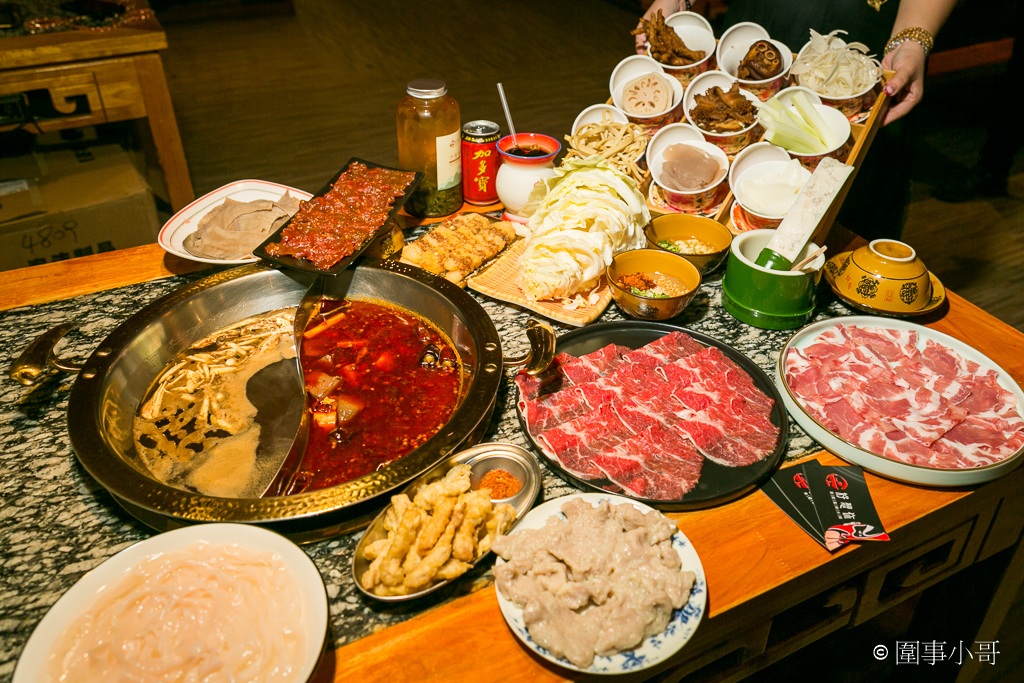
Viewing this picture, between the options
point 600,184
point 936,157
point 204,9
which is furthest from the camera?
point 204,9

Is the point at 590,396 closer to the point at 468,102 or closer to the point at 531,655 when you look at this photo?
the point at 531,655

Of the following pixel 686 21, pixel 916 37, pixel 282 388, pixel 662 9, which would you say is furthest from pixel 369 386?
pixel 916 37

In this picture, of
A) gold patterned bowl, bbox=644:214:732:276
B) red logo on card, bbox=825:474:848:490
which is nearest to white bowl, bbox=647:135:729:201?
gold patterned bowl, bbox=644:214:732:276

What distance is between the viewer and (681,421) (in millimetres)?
1947

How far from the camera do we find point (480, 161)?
9.81 feet

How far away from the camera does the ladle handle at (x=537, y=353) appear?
6.21ft

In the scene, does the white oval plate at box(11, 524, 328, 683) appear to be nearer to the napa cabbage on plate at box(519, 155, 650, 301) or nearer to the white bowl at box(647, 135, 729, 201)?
the napa cabbage on plate at box(519, 155, 650, 301)

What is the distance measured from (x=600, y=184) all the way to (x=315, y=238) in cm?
118

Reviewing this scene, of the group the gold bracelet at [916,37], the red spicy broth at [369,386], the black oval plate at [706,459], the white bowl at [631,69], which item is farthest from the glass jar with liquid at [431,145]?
the gold bracelet at [916,37]

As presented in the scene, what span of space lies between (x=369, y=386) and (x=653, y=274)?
120 centimetres

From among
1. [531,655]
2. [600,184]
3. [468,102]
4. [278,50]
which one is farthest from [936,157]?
[278,50]

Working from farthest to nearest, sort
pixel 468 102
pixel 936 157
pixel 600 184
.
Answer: pixel 468 102 < pixel 936 157 < pixel 600 184

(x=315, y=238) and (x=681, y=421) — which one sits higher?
(x=315, y=238)

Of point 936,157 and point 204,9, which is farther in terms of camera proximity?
point 204,9
